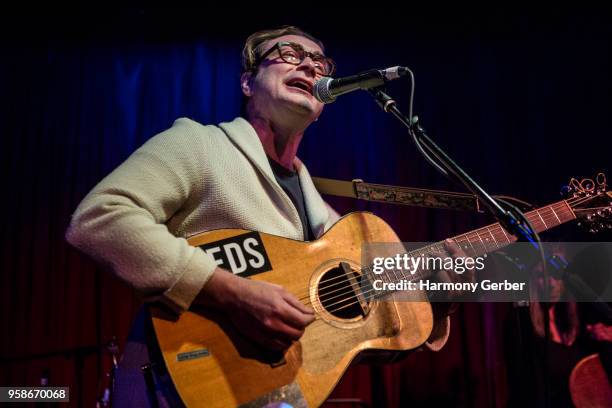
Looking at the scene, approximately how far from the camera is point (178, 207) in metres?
1.91

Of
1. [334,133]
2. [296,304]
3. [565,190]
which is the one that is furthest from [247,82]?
[334,133]

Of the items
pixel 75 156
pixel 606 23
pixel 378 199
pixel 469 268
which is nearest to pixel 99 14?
pixel 75 156

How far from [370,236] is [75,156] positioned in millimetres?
3650

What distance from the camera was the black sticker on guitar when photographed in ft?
5.77

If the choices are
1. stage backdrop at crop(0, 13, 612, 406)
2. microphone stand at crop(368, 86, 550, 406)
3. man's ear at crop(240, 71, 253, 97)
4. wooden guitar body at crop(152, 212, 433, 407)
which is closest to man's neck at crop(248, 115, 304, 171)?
man's ear at crop(240, 71, 253, 97)

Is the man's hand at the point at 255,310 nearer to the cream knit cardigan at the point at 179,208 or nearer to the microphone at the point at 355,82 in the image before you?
the cream knit cardigan at the point at 179,208

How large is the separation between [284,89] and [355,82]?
2.32 ft

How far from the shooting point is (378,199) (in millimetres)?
3053

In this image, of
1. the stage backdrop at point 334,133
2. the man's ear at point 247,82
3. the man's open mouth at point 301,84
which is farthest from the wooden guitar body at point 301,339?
the stage backdrop at point 334,133

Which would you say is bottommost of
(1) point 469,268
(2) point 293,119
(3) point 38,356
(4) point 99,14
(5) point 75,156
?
(3) point 38,356

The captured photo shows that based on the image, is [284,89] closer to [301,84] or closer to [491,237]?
[301,84]

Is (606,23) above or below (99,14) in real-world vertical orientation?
below

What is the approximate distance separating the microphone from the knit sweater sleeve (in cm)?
81

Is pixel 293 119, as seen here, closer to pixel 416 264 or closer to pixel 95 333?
pixel 416 264
